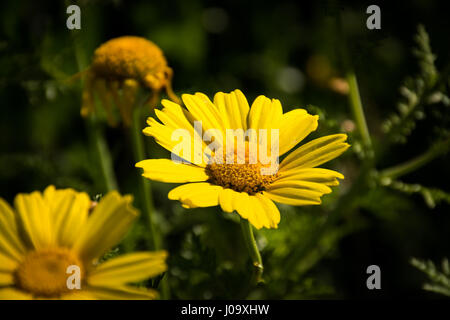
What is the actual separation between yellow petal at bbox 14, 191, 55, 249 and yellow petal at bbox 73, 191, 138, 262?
0.06 meters

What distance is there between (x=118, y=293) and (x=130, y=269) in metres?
0.05

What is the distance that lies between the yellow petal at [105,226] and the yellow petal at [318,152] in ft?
1.32

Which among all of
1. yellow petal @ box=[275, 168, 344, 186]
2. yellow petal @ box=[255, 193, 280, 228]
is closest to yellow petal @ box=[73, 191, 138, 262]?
yellow petal @ box=[255, 193, 280, 228]

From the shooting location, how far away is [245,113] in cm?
125

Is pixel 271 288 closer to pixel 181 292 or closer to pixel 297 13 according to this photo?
pixel 181 292

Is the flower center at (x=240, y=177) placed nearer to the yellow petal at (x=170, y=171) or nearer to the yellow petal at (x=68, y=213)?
the yellow petal at (x=170, y=171)

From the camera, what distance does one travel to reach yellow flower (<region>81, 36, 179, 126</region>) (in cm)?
146

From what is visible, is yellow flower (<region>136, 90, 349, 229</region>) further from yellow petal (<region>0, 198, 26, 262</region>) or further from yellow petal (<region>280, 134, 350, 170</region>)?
yellow petal (<region>0, 198, 26, 262</region>)

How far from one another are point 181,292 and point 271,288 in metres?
0.27

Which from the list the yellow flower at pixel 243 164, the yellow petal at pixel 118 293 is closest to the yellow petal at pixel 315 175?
the yellow flower at pixel 243 164

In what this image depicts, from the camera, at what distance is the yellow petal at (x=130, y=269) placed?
92 cm

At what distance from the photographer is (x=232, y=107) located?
4.12 feet

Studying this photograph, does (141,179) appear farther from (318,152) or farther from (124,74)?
(318,152)
